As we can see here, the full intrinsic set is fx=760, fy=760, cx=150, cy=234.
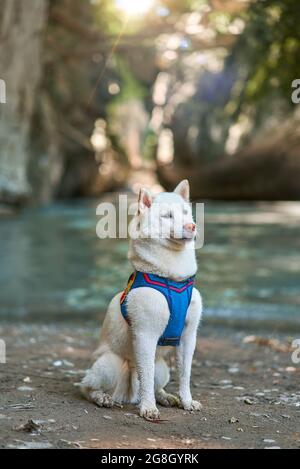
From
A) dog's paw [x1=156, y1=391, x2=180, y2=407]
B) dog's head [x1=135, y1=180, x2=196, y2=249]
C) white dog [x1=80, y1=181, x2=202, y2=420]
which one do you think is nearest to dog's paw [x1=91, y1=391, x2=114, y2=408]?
white dog [x1=80, y1=181, x2=202, y2=420]

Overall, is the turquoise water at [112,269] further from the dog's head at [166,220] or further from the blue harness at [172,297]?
the dog's head at [166,220]

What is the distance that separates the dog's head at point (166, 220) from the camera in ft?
17.2

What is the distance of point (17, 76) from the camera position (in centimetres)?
2189

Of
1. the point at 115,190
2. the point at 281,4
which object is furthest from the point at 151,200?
the point at 115,190

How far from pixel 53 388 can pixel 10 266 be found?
36.5 ft

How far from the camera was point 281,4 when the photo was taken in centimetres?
1547

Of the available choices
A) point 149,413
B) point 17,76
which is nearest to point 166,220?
point 149,413

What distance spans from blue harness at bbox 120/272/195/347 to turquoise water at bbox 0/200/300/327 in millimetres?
6412

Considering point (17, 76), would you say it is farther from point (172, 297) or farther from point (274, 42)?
point (172, 297)

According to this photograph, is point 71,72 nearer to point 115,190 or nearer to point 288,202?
point 288,202

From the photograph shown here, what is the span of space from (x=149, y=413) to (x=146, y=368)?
12.1 inches

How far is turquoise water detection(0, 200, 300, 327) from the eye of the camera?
12914mm

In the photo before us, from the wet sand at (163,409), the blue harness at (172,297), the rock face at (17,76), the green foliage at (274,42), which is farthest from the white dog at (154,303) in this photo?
the rock face at (17,76)

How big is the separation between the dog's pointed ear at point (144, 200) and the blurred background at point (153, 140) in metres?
6.56
